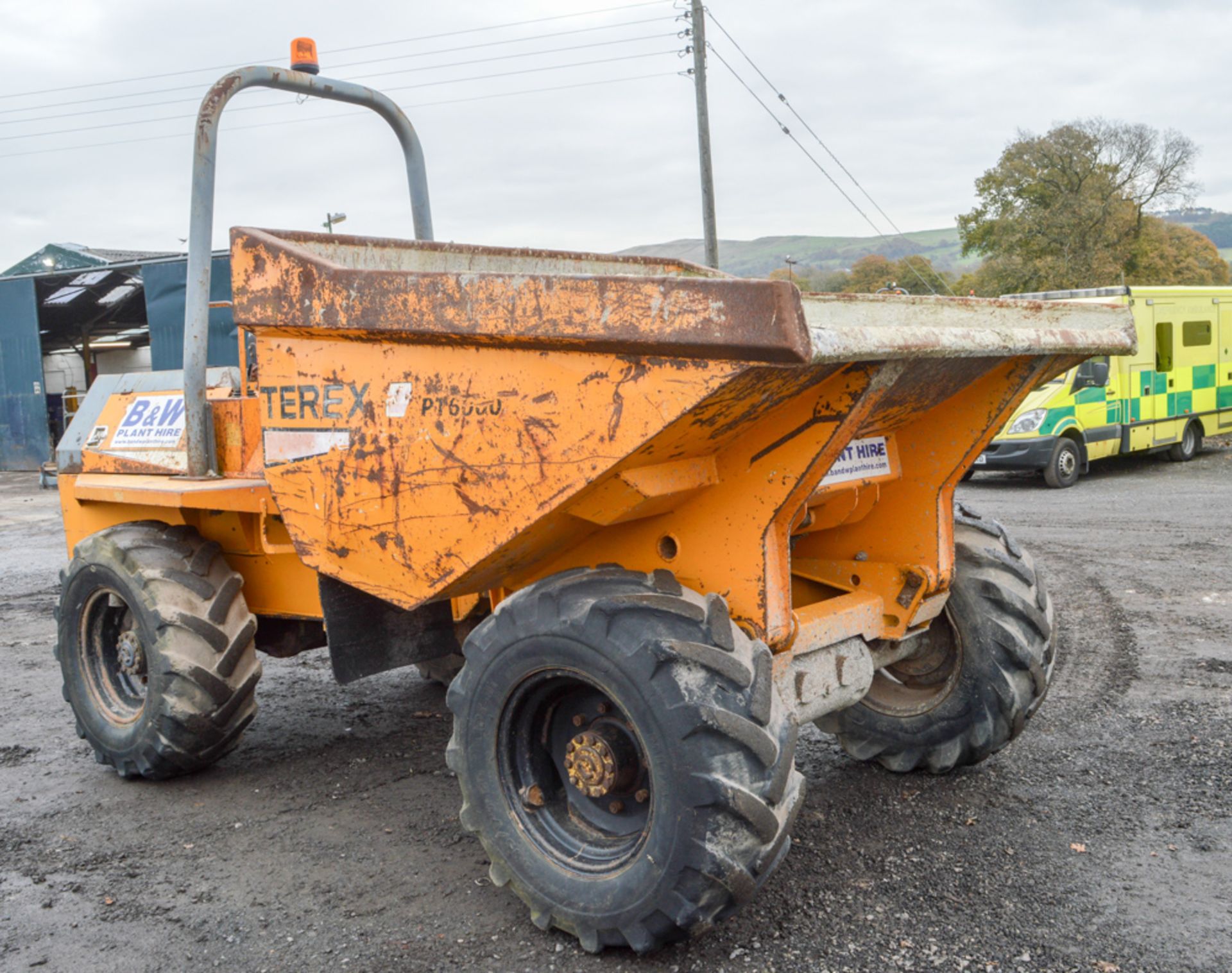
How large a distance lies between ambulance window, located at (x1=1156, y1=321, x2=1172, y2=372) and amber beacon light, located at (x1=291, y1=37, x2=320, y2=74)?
1348 cm

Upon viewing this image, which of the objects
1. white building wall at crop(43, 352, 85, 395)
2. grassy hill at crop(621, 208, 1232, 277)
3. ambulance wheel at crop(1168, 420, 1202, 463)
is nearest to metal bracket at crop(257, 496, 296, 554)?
ambulance wheel at crop(1168, 420, 1202, 463)

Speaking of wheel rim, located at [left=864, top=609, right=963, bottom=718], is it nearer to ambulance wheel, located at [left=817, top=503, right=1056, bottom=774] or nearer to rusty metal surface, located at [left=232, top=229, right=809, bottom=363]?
ambulance wheel, located at [left=817, top=503, right=1056, bottom=774]

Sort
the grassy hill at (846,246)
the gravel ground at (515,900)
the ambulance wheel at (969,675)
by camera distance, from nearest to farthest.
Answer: the gravel ground at (515,900)
the ambulance wheel at (969,675)
the grassy hill at (846,246)

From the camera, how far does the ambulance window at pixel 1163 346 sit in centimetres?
1491

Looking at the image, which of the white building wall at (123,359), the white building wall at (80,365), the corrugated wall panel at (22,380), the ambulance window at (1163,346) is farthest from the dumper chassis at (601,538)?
the white building wall at (123,359)

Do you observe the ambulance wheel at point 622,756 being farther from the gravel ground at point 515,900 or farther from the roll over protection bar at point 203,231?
the roll over protection bar at point 203,231

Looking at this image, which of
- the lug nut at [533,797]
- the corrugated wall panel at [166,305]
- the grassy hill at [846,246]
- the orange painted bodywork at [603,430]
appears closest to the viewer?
the orange painted bodywork at [603,430]

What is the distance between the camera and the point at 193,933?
326cm

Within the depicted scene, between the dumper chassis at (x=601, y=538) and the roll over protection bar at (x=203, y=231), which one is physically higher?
the roll over protection bar at (x=203, y=231)

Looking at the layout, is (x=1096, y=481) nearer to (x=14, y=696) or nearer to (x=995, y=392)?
(x=995, y=392)

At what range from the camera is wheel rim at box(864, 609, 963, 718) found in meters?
4.14

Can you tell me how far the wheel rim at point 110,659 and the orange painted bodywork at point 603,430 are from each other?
968 millimetres

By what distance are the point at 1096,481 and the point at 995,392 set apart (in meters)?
11.5

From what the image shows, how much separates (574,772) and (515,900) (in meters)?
0.54
